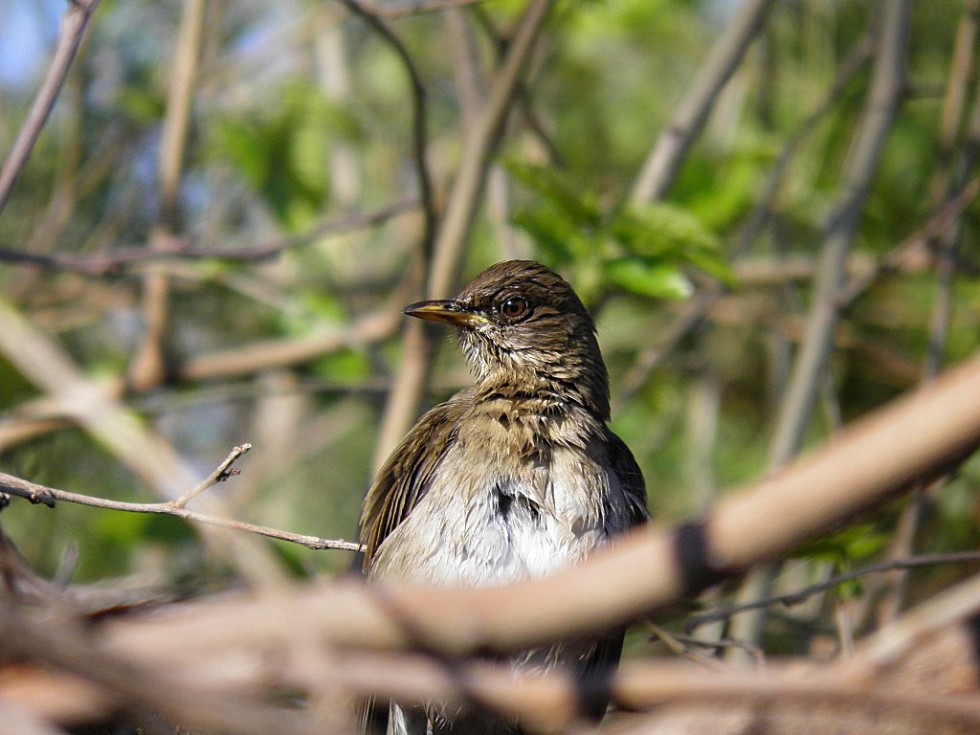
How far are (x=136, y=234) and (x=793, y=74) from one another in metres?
3.71

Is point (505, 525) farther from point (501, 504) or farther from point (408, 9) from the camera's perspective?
point (408, 9)

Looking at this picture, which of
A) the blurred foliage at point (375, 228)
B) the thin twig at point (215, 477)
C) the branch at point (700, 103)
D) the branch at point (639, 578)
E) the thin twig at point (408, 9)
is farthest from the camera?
the blurred foliage at point (375, 228)

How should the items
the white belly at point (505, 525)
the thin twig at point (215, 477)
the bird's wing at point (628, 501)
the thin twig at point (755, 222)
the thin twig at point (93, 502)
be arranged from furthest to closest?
the thin twig at point (755, 222) < the bird's wing at point (628, 501) < the white belly at point (505, 525) < the thin twig at point (215, 477) < the thin twig at point (93, 502)

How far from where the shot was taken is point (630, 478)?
139 inches

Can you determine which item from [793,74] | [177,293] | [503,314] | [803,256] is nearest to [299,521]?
[177,293]

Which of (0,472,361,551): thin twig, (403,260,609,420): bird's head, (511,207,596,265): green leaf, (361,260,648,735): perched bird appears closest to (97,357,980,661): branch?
(0,472,361,551): thin twig

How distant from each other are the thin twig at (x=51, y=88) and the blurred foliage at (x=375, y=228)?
196 centimetres

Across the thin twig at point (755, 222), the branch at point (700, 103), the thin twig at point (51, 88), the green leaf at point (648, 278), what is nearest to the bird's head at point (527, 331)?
the green leaf at point (648, 278)

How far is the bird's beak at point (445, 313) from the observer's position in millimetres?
3814

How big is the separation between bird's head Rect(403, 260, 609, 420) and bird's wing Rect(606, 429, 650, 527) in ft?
0.83

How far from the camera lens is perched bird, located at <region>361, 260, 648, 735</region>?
3.21 m

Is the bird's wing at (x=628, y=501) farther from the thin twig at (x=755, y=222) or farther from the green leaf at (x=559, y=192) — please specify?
the thin twig at (x=755, y=222)

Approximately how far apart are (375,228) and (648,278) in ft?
8.68

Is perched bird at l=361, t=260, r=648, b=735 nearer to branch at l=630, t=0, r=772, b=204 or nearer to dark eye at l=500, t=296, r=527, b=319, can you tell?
dark eye at l=500, t=296, r=527, b=319
